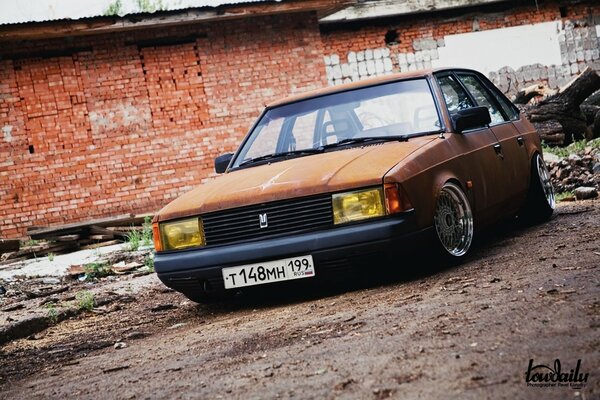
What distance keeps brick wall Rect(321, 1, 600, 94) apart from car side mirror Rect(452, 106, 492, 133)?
10.6 m

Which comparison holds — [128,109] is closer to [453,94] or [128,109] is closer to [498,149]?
[453,94]

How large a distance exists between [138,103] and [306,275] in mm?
10536

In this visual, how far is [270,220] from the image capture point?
5324 millimetres

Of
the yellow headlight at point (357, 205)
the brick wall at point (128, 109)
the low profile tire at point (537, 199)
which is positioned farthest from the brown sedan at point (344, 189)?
the brick wall at point (128, 109)

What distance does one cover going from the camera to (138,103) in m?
15.1

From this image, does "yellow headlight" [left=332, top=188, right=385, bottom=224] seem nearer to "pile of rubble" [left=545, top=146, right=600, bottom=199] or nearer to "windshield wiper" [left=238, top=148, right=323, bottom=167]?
"windshield wiper" [left=238, top=148, right=323, bottom=167]

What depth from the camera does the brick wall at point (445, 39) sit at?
1670 centimetres

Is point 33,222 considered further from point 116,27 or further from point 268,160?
point 268,160

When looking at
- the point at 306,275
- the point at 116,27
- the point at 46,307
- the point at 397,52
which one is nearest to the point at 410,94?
the point at 306,275

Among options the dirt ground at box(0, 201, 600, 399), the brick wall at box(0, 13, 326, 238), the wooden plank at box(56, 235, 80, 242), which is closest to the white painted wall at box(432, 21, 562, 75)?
the brick wall at box(0, 13, 326, 238)

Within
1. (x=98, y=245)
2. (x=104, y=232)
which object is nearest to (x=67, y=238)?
(x=98, y=245)

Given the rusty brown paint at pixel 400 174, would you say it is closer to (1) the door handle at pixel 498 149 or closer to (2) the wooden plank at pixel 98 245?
(1) the door handle at pixel 498 149

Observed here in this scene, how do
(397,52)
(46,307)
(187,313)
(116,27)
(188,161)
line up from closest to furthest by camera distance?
(187,313) < (46,307) < (116,27) < (188,161) < (397,52)

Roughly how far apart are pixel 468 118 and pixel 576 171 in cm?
526
